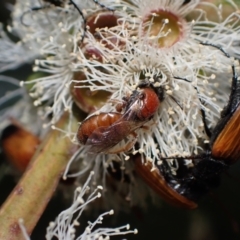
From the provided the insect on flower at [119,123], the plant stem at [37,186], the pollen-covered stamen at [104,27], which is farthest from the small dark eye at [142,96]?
the plant stem at [37,186]

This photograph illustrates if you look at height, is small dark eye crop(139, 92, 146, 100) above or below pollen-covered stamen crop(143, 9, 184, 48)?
below

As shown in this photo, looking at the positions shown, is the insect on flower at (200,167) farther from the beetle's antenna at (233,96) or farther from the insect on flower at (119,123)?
the insect on flower at (119,123)

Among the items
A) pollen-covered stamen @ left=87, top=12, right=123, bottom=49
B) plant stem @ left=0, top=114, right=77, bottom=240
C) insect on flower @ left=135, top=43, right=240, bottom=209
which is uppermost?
pollen-covered stamen @ left=87, top=12, right=123, bottom=49

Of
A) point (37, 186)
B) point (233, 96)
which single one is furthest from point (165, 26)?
point (37, 186)

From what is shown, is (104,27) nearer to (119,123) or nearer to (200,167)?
(119,123)

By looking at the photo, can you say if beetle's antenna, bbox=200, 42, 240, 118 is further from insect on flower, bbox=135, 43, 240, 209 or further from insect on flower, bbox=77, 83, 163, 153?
insect on flower, bbox=77, 83, 163, 153

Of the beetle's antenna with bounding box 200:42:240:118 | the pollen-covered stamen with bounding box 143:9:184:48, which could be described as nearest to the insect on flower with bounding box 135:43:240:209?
the beetle's antenna with bounding box 200:42:240:118

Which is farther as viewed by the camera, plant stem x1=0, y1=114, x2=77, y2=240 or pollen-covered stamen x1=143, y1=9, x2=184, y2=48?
pollen-covered stamen x1=143, y1=9, x2=184, y2=48
